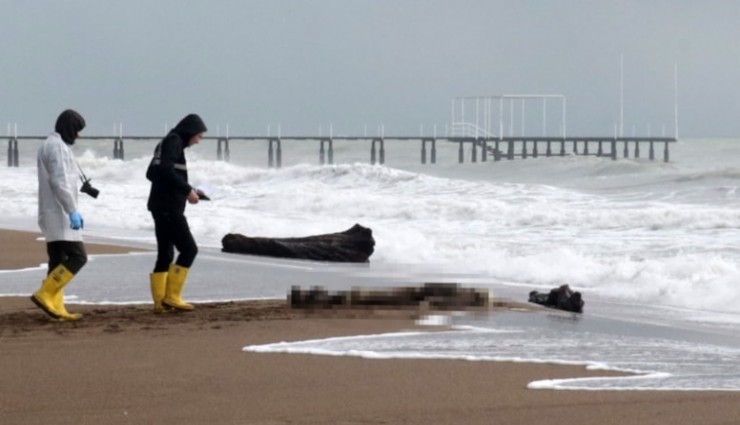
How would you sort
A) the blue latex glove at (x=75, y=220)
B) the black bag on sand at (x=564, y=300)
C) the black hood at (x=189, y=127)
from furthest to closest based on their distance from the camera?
the black bag on sand at (x=564, y=300) → the black hood at (x=189, y=127) → the blue latex glove at (x=75, y=220)

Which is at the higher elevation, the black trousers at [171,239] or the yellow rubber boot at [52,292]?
the black trousers at [171,239]

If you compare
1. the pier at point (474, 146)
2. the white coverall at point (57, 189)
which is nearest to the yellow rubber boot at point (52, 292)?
the white coverall at point (57, 189)

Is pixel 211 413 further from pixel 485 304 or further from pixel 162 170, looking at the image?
pixel 485 304

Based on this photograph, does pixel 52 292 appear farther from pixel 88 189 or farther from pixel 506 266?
pixel 506 266

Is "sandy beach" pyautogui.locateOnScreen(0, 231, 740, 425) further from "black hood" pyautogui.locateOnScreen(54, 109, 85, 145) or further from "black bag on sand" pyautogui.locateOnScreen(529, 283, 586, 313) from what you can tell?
"black bag on sand" pyautogui.locateOnScreen(529, 283, 586, 313)

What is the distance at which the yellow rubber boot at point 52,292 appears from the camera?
7914 mm

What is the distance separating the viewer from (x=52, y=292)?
7984mm

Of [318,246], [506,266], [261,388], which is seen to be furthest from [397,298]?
[318,246]

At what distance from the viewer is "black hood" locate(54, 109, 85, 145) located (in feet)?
26.0

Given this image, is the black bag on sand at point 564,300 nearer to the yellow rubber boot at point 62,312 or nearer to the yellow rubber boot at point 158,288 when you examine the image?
the yellow rubber boot at point 158,288

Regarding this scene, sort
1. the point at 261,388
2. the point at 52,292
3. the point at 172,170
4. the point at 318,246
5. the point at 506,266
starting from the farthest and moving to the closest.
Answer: the point at 318,246
the point at 506,266
the point at 172,170
the point at 52,292
the point at 261,388

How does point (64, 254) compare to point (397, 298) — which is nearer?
point (64, 254)

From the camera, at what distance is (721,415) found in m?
5.11

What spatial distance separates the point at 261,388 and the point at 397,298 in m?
3.46
